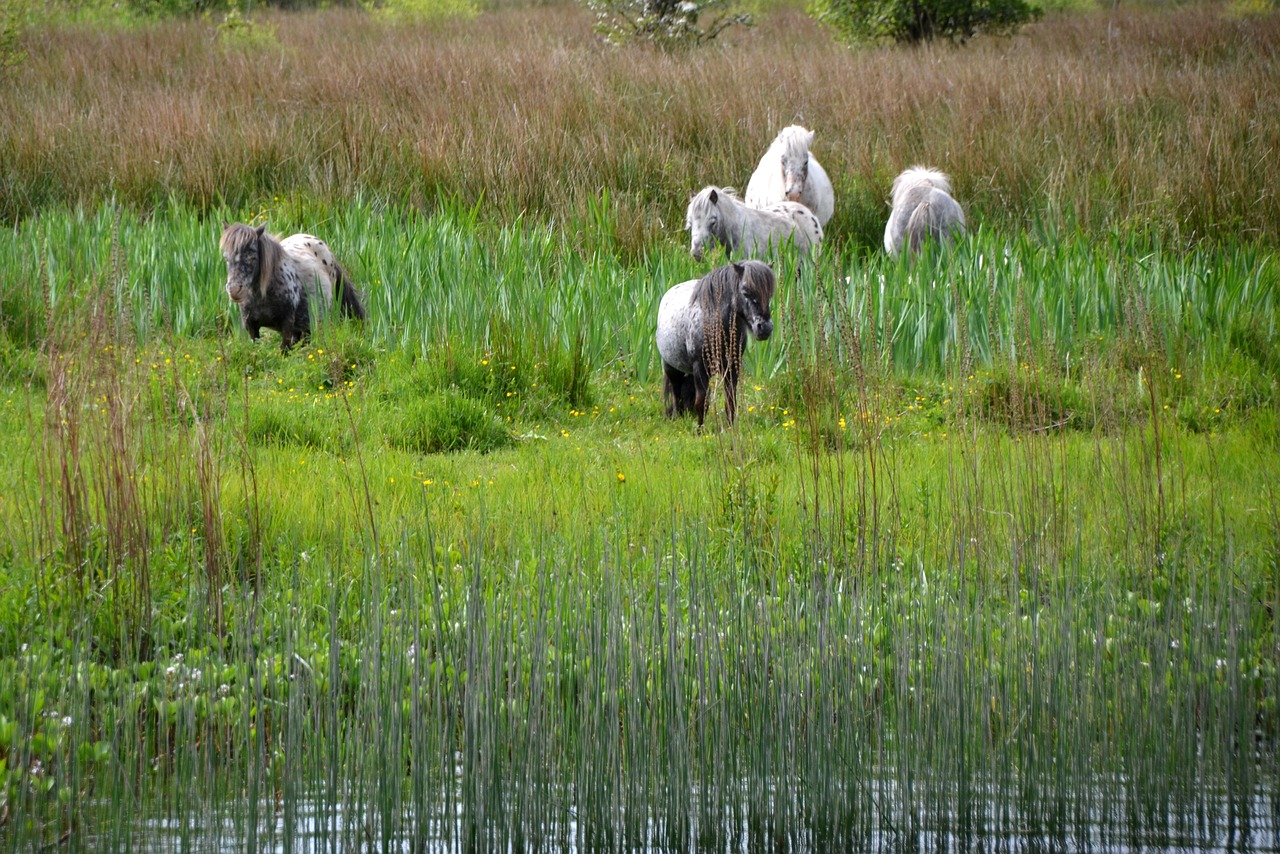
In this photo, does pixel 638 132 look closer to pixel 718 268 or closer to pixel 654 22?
pixel 718 268

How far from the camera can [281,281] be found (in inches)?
316

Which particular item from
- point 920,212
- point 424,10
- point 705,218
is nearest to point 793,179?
point 920,212

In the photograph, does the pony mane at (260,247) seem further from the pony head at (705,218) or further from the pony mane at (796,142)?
the pony mane at (796,142)

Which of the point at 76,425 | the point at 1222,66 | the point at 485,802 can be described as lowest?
the point at 485,802

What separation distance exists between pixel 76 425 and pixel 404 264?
201 inches

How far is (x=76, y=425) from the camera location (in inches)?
149

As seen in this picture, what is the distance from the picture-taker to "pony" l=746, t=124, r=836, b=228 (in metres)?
10.4

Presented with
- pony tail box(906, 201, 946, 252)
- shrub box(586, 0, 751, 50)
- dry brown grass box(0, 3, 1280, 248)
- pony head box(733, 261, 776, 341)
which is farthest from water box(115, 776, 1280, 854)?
shrub box(586, 0, 751, 50)

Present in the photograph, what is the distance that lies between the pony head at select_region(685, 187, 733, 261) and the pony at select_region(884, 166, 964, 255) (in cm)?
162

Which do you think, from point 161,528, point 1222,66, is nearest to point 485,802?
point 161,528

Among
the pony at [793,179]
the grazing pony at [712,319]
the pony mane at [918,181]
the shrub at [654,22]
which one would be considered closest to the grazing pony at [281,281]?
the grazing pony at [712,319]

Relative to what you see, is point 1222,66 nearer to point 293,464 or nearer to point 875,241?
point 875,241

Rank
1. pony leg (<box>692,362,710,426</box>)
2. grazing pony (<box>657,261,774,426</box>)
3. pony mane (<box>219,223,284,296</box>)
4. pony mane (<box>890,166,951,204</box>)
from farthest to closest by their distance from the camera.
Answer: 1. pony mane (<box>890,166,951,204</box>)
2. pony mane (<box>219,223,284,296</box>)
3. pony leg (<box>692,362,710,426</box>)
4. grazing pony (<box>657,261,774,426</box>)

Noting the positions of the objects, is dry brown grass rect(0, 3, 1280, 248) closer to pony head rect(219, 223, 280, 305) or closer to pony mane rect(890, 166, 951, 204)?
pony mane rect(890, 166, 951, 204)
